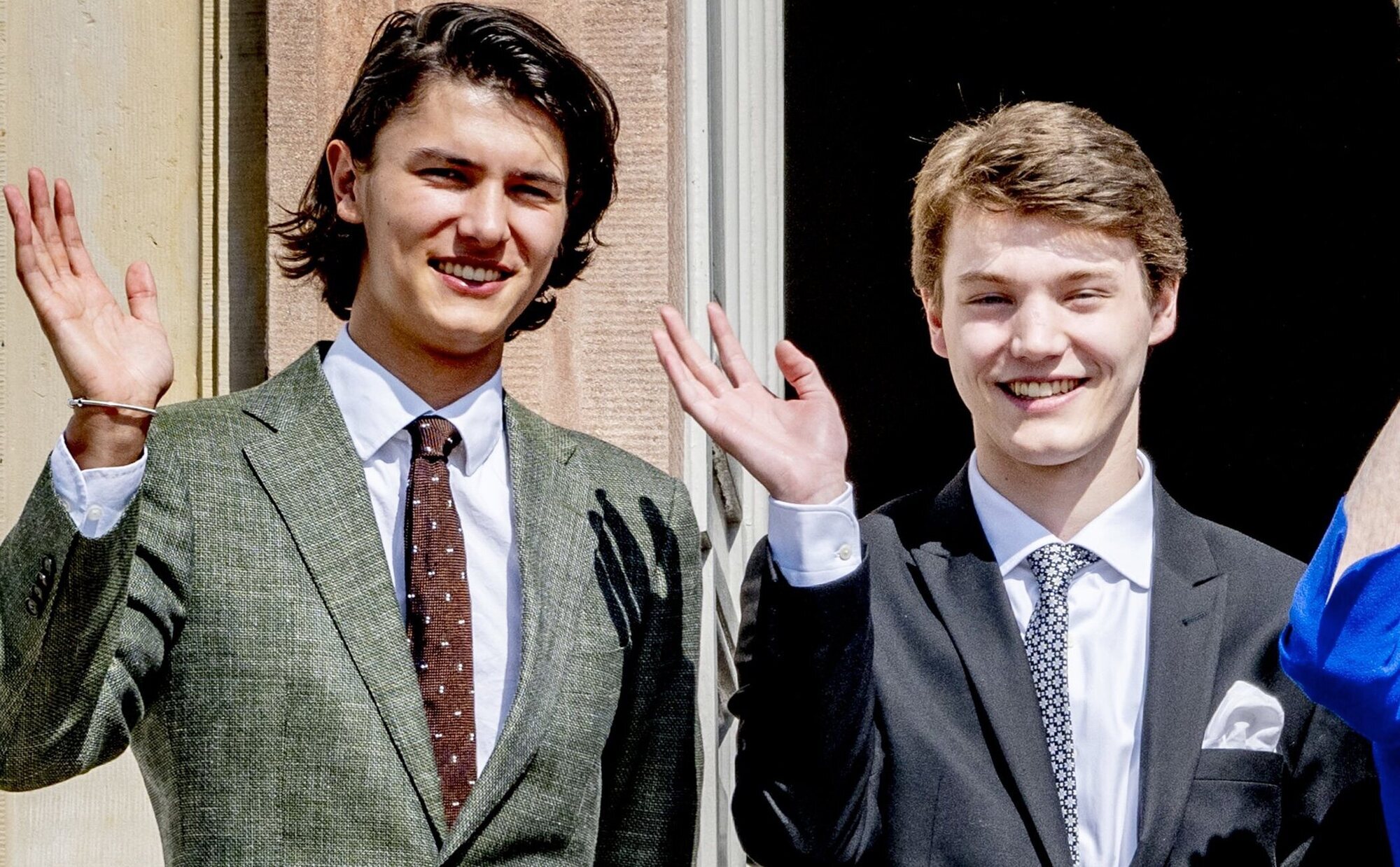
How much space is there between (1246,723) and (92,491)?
Answer: 56.8 inches

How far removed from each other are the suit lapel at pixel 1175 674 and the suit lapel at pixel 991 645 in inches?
4.7

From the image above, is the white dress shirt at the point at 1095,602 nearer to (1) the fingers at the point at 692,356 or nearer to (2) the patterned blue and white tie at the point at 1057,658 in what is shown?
(2) the patterned blue and white tie at the point at 1057,658

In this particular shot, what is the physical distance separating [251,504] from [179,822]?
401mm

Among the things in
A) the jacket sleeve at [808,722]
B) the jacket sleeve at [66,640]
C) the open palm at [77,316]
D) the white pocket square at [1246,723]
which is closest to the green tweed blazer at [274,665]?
the jacket sleeve at [66,640]

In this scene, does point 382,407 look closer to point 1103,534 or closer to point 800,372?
point 800,372

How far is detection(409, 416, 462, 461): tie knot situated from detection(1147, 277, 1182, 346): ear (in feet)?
3.24

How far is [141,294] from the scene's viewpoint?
2.21 m

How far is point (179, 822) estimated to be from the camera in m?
2.27

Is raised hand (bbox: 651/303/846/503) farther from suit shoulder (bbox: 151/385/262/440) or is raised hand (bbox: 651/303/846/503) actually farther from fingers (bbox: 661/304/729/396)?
suit shoulder (bbox: 151/385/262/440)

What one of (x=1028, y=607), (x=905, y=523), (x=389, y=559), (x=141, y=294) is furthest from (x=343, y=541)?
(x=1028, y=607)

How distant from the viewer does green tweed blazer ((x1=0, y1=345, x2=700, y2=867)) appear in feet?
6.91

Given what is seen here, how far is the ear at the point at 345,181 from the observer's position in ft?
8.64

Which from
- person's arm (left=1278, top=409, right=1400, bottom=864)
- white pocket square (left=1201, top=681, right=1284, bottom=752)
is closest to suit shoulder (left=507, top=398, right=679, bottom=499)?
white pocket square (left=1201, top=681, right=1284, bottom=752)

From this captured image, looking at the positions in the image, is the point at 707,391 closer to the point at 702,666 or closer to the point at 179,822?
the point at 179,822
